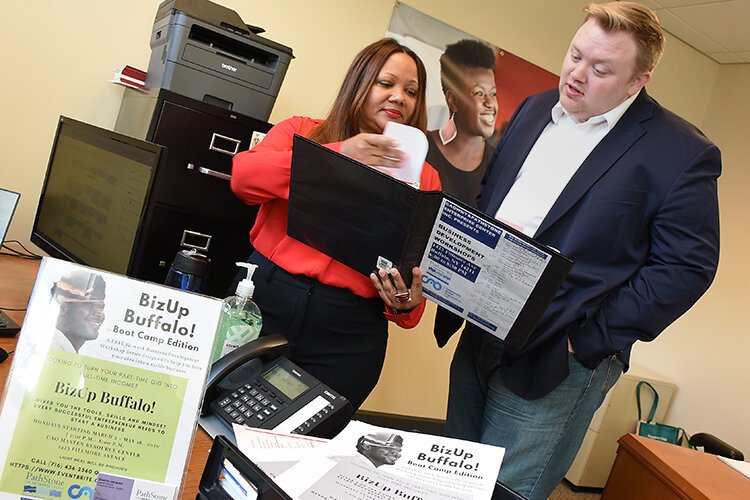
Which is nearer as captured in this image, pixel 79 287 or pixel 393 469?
pixel 79 287

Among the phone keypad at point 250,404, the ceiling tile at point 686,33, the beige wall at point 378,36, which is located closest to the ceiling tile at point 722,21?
the ceiling tile at point 686,33

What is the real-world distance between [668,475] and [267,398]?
6.20ft

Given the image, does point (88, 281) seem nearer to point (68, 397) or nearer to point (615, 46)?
point (68, 397)

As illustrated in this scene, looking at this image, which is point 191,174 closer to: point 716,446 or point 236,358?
point 236,358

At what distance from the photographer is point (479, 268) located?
1.39 meters

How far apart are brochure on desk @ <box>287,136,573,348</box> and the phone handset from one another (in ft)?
1.27

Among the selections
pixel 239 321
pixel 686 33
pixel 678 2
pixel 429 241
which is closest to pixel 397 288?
pixel 429 241

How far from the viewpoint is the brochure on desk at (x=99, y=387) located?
632 millimetres

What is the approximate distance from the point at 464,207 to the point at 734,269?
3407 millimetres

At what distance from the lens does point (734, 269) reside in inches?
162

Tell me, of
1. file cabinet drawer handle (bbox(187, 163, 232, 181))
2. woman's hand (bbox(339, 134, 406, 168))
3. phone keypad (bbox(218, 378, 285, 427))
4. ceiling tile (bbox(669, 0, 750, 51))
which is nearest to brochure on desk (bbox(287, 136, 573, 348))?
woman's hand (bbox(339, 134, 406, 168))

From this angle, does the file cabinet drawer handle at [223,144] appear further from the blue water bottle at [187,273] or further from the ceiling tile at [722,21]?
the ceiling tile at [722,21]

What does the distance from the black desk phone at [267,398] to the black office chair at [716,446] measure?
2725 millimetres

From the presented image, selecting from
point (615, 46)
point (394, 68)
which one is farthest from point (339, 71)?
point (615, 46)
